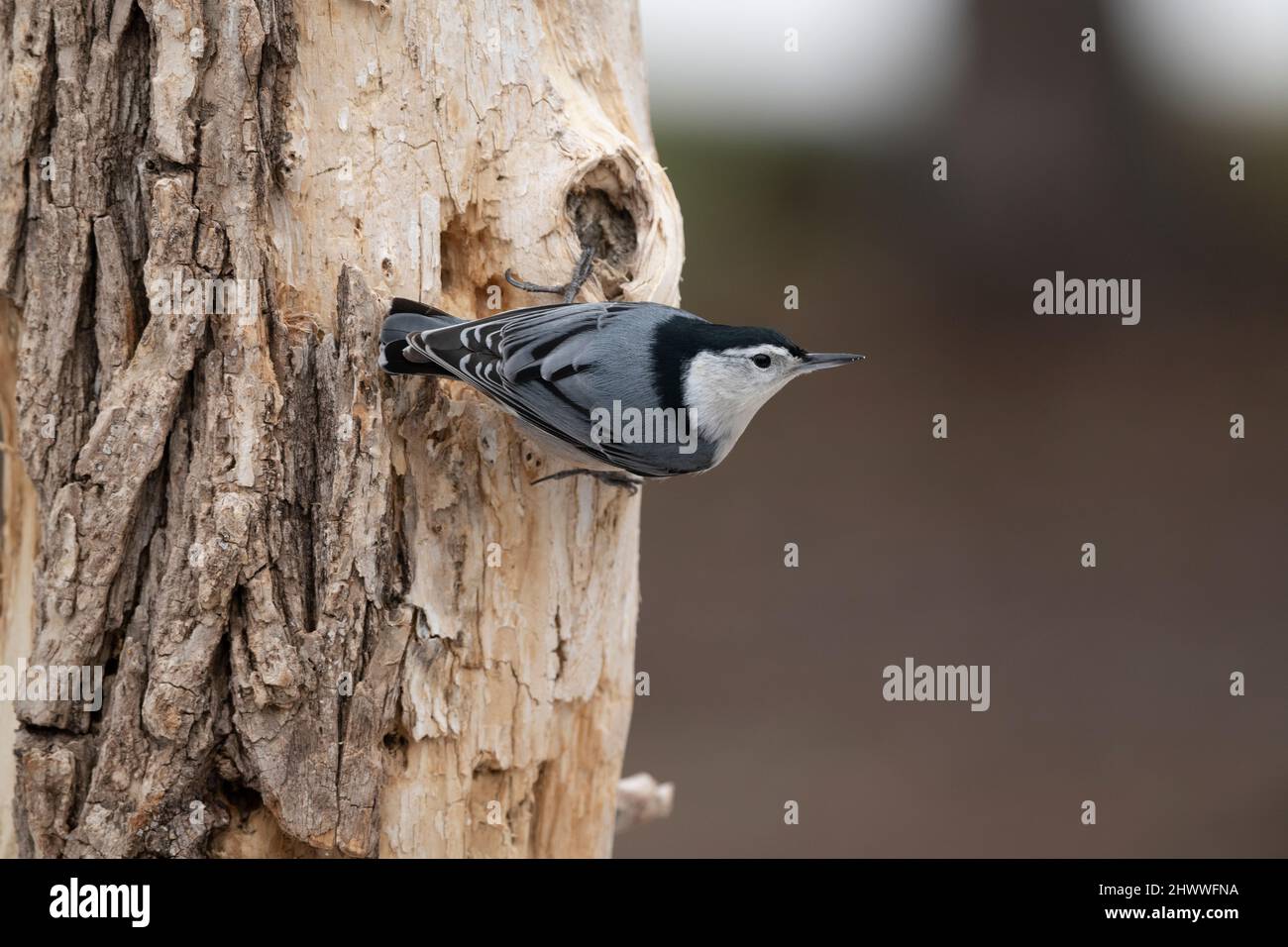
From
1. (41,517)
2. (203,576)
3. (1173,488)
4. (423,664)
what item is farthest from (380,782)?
(1173,488)

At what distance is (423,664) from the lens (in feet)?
7.91

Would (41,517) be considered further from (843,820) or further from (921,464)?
(921,464)

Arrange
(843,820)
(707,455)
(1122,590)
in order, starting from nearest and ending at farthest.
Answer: (707,455) → (843,820) → (1122,590)

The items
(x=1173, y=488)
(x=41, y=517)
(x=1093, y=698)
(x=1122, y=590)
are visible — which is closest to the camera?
(x=41, y=517)

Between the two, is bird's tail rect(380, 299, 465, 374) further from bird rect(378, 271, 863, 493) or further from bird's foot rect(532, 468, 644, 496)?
bird's foot rect(532, 468, 644, 496)

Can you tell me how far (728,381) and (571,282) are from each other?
0.42 metres

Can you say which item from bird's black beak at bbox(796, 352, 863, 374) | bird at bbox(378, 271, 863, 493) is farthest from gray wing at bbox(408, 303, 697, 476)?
bird's black beak at bbox(796, 352, 863, 374)

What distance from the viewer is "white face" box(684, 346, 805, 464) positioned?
2.47 m

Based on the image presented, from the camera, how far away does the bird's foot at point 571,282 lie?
2521 mm

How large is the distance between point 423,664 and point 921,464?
19.8ft

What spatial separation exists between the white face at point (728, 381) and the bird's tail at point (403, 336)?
546mm

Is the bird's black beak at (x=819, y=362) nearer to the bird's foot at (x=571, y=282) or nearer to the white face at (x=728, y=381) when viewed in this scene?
the white face at (x=728, y=381)

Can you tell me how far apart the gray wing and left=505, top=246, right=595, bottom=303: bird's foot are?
10 centimetres

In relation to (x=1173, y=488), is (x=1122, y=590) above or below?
below
